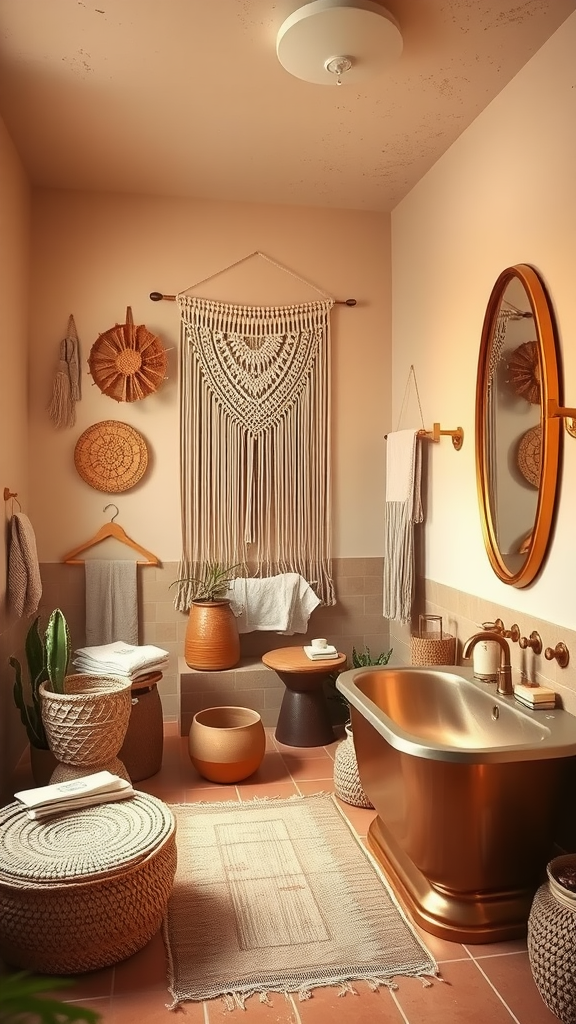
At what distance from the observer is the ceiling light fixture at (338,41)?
2.37 metres

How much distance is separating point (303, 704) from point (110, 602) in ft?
3.61

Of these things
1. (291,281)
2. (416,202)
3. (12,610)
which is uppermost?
(416,202)

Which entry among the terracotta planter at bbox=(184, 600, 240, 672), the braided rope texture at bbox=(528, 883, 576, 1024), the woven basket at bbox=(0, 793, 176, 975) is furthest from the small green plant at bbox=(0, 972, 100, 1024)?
the terracotta planter at bbox=(184, 600, 240, 672)

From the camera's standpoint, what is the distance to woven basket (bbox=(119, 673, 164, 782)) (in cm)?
327

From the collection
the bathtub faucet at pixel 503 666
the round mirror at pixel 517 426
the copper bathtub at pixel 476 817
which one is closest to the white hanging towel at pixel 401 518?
the round mirror at pixel 517 426

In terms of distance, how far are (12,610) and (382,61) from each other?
251 cm

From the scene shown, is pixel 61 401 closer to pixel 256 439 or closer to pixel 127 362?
pixel 127 362

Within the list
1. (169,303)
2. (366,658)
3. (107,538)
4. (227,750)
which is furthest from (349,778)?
(169,303)

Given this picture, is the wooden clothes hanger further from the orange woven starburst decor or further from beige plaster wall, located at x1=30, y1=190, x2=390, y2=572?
the orange woven starburst decor

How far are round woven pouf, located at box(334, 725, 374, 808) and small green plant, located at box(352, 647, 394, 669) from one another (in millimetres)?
816

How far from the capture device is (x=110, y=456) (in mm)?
3994

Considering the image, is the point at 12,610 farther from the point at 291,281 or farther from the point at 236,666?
the point at 291,281

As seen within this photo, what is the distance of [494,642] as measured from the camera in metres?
2.79

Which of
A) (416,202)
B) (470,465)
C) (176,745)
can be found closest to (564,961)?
(470,465)
